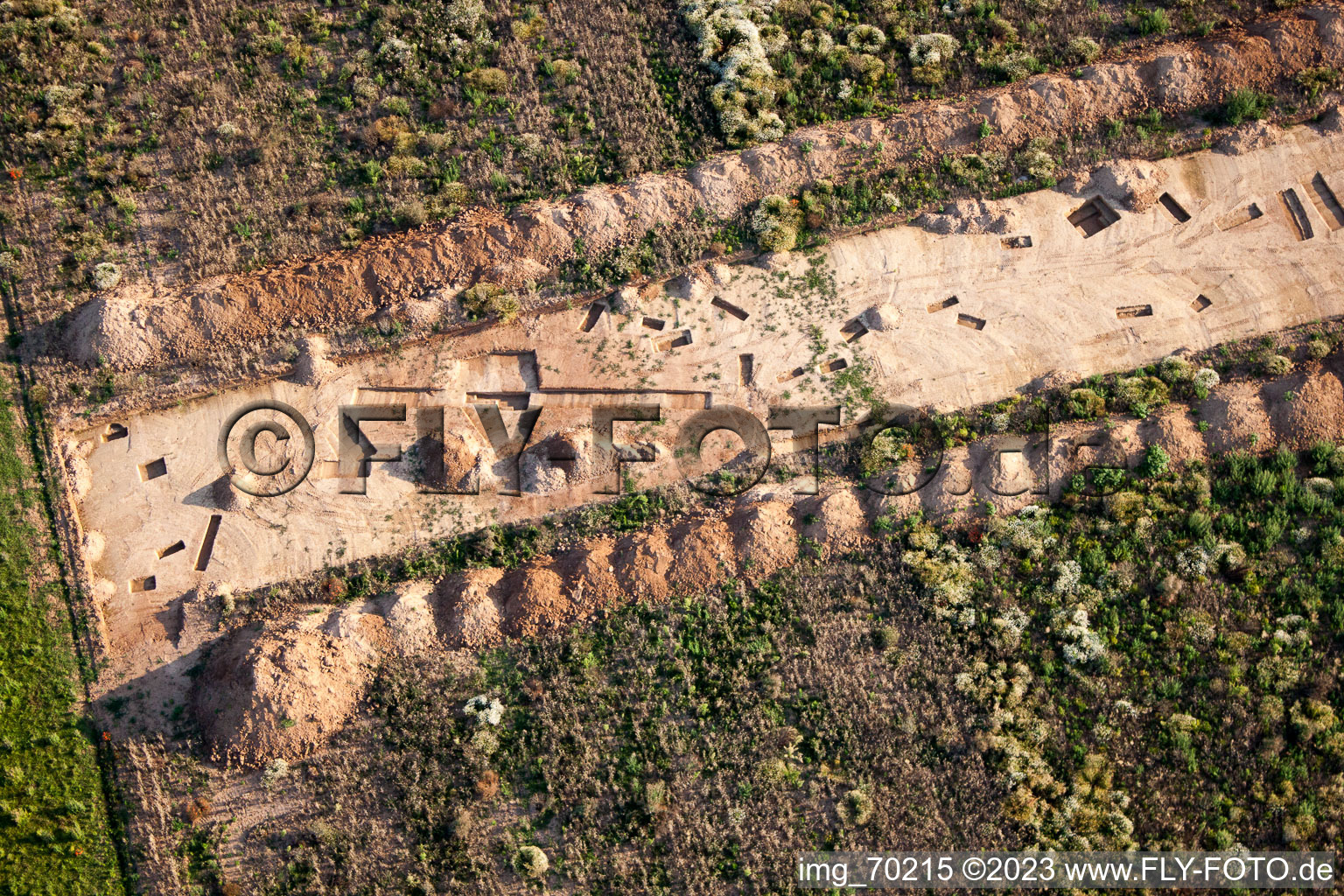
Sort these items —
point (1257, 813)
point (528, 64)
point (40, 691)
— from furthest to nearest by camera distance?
point (528, 64) → point (40, 691) → point (1257, 813)

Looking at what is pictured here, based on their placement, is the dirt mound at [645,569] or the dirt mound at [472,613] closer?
the dirt mound at [472,613]

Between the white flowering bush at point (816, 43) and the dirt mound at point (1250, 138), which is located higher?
the white flowering bush at point (816, 43)

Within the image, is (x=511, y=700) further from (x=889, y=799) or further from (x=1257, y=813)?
(x=1257, y=813)

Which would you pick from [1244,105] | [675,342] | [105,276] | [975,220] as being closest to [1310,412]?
[1244,105]

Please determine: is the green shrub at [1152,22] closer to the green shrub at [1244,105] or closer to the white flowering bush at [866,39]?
the green shrub at [1244,105]

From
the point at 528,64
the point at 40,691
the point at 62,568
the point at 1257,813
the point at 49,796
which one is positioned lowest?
the point at 1257,813

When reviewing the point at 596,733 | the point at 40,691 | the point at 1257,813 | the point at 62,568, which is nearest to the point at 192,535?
the point at 62,568

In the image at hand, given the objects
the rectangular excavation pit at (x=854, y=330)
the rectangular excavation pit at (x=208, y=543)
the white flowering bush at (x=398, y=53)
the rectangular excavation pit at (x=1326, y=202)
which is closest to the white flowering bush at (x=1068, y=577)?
the rectangular excavation pit at (x=854, y=330)
